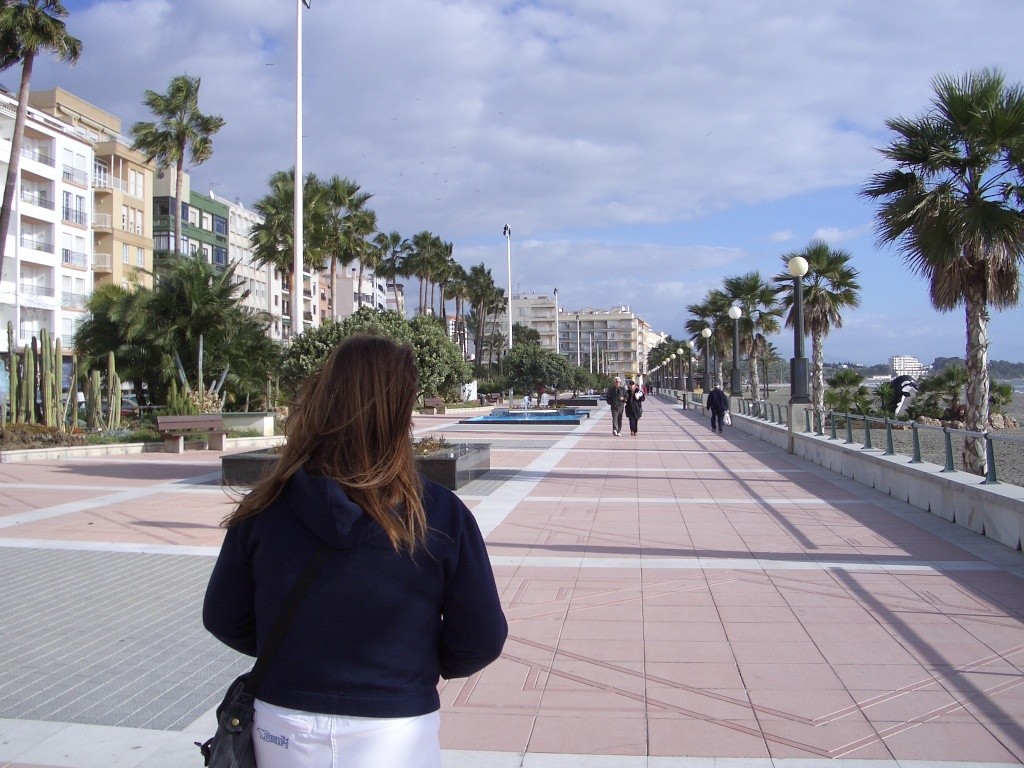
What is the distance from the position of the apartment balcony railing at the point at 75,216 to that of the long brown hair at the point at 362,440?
49.5 meters

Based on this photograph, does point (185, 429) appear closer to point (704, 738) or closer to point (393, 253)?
point (704, 738)

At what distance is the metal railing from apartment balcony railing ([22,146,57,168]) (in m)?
39.5

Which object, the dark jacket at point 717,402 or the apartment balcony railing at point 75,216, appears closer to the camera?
the dark jacket at point 717,402

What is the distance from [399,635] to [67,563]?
23.5ft

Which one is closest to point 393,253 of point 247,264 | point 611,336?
point 247,264

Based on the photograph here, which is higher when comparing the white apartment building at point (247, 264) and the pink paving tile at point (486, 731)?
the white apartment building at point (247, 264)

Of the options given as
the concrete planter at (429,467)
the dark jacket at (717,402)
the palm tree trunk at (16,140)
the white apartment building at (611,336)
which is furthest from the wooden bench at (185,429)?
the white apartment building at (611,336)

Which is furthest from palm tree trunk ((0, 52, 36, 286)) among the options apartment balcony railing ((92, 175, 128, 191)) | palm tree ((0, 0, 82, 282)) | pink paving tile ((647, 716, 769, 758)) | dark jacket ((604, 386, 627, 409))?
apartment balcony railing ((92, 175, 128, 191))

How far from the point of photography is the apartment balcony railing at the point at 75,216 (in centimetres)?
4616

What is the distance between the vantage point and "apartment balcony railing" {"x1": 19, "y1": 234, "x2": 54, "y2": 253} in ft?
143

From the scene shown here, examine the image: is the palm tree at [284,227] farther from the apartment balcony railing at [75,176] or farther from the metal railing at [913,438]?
the metal railing at [913,438]

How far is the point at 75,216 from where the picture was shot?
Result: 1849 inches

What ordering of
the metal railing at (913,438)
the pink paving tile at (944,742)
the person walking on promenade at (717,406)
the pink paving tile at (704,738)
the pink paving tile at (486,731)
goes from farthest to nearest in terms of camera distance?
the person walking on promenade at (717,406), the metal railing at (913,438), the pink paving tile at (486,731), the pink paving tile at (704,738), the pink paving tile at (944,742)

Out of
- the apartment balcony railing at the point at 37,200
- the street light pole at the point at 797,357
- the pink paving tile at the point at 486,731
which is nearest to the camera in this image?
the pink paving tile at the point at 486,731
